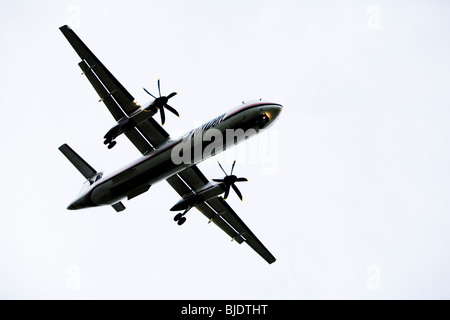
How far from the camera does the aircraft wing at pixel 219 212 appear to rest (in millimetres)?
27844

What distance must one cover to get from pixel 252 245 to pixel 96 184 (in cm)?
1171

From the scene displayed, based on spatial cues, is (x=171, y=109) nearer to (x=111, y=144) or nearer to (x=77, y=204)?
(x=111, y=144)

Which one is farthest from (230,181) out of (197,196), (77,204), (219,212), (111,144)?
(77,204)

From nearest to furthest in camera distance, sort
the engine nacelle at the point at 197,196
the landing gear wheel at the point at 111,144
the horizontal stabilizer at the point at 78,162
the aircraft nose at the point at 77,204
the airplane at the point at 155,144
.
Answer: the airplane at the point at 155,144, the landing gear wheel at the point at 111,144, the aircraft nose at the point at 77,204, the engine nacelle at the point at 197,196, the horizontal stabilizer at the point at 78,162

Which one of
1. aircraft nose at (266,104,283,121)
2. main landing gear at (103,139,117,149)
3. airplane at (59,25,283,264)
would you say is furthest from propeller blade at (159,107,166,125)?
aircraft nose at (266,104,283,121)

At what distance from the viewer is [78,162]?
29.1 metres

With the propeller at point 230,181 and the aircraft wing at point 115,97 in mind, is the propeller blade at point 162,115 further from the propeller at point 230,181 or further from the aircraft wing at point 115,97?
the propeller at point 230,181

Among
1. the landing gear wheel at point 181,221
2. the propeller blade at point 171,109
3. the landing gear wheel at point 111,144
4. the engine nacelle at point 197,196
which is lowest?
the landing gear wheel at point 181,221

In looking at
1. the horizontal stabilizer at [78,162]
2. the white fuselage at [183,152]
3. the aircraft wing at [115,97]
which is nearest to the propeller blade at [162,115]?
the aircraft wing at [115,97]

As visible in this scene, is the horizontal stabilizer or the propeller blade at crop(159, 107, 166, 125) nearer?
the propeller blade at crop(159, 107, 166, 125)

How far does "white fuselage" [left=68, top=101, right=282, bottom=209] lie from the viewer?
22531 millimetres

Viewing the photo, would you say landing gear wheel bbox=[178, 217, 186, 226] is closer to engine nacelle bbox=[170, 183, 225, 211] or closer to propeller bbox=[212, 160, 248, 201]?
engine nacelle bbox=[170, 183, 225, 211]

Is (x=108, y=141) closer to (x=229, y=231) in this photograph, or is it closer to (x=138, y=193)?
(x=138, y=193)

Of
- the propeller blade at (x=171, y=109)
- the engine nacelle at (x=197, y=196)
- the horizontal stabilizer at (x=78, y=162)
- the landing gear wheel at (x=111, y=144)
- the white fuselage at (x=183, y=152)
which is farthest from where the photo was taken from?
the horizontal stabilizer at (x=78, y=162)
